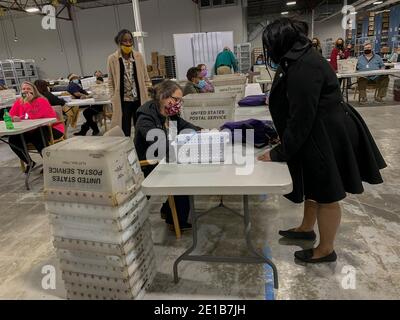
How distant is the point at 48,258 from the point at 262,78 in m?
5.62

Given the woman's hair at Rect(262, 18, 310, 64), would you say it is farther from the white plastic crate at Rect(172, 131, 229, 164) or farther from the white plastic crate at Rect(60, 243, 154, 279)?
the white plastic crate at Rect(60, 243, 154, 279)

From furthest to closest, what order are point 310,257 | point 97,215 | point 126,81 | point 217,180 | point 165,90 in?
point 126,81
point 165,90
point 310,257
point 97,215
point 217,180

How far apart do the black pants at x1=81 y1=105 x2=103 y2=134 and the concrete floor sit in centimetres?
311

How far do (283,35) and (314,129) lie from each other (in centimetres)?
49

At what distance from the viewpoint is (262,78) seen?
6863 millimetres

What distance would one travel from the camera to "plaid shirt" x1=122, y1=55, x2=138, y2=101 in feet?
12.3

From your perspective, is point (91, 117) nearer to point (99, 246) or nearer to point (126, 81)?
point (126, 81)

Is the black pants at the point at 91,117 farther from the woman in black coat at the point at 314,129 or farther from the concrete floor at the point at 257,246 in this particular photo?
the woman in black coat at the point at 314,129

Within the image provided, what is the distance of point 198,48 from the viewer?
30.5ft

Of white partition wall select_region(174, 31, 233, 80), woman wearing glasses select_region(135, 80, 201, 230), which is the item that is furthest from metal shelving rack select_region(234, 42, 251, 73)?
woman wearing glasses select_region(135, 80, 201, 230)

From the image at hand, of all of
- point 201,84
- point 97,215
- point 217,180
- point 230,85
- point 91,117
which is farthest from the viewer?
point 91,117

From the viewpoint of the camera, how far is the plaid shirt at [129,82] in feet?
12.3

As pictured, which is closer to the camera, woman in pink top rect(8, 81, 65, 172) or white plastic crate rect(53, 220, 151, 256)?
white plastic crate rect(53, 220, 151, 256)

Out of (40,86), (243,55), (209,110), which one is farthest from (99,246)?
(243,55)
